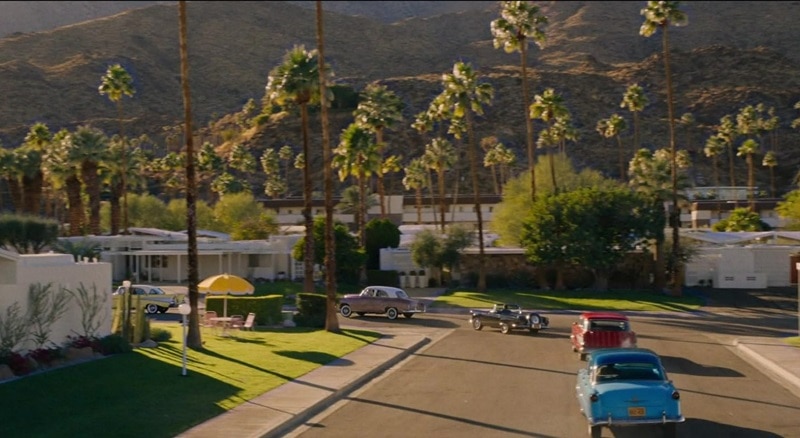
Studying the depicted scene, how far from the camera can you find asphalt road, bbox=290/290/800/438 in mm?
20062

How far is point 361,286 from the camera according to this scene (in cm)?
7231

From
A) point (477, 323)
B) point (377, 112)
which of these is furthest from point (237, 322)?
point (377, 112)

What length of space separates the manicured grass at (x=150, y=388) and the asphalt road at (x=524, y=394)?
8.34 ft

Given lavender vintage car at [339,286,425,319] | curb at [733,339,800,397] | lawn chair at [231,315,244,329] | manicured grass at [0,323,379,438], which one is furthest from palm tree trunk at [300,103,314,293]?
curb at [733,339,800,397]

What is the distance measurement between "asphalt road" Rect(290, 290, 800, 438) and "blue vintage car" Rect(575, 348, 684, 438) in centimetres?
104

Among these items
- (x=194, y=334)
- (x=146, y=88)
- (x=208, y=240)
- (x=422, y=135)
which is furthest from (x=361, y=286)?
(x=146, y=88)

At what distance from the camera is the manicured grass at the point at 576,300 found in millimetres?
60781

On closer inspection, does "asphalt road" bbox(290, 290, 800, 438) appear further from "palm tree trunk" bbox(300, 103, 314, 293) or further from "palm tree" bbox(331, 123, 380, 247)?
"palm tree" bbox(331, 123, 380, 247)

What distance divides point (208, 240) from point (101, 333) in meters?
47.8

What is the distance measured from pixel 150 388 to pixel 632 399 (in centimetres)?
1149

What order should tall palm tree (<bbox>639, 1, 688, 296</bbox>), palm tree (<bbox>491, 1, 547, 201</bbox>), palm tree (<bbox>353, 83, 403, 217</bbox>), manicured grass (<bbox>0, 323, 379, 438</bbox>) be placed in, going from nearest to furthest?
manicured grass (<bbox>0, 323, 379, 438</bbox>) < tall palm tree (<bbox>639, 1, 688, 296</bbox>) < palm tree (<bbox>491, 1, 547, 201</bbox>) < palm tree (<bbox>353, 83, 403, 217</bbox>)

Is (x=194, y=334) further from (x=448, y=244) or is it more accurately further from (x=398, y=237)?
(x=398, y=237)

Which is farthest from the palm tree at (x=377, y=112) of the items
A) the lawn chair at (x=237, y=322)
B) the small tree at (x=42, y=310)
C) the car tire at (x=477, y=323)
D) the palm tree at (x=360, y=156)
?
the small tree at (x=42, y=310)

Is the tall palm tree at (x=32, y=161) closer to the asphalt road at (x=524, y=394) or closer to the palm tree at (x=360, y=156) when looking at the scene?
the palm tree at (x=360, y=156)
